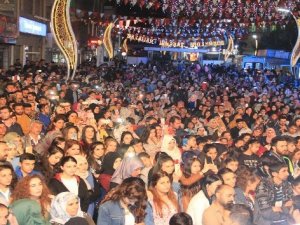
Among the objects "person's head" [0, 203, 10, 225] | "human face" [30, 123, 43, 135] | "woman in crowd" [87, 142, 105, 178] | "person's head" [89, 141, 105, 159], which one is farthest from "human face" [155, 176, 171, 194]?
"human face" [30, 123, 43, 135]

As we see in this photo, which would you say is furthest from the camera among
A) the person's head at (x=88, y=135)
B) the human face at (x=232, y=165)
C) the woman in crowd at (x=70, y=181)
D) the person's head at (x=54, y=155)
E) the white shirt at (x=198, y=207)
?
the person's head at (x=88, y=135)

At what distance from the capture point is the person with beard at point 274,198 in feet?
21.7

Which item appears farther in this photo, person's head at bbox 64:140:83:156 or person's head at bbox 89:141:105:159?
person's head at bbox 89:141:105:159

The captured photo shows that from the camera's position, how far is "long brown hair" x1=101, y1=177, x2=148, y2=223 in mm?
6184

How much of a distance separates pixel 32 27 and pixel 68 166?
25650mm

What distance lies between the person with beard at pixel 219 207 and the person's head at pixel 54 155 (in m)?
2.33

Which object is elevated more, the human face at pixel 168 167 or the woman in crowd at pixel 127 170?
the human face at pixel 168 167

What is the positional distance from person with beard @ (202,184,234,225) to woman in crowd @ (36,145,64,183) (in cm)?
221

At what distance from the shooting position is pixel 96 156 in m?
8.92

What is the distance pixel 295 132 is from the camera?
1276 centimetres

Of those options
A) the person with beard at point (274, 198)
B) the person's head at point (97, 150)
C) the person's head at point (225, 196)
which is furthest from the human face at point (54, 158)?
the person with beard at point (274, 198)

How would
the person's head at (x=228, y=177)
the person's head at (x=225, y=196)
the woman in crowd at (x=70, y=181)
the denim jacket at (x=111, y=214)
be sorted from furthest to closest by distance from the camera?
the woman in crowd at (x=70, y=181) → the person's head at (x=228, y=177) → the person's head at (x=225, y=196) → the denim jacket at (x=111, y=214)

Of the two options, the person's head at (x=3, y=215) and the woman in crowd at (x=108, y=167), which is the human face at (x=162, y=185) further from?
the person's head at (x=3, y=215)

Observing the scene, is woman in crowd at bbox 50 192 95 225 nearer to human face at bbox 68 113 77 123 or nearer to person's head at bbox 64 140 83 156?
person's head at bbox 64 140 83 156
